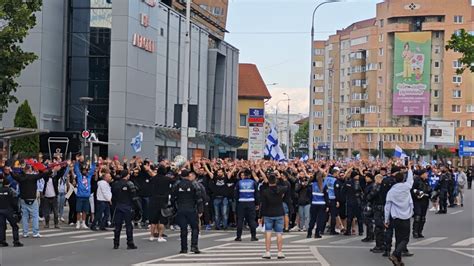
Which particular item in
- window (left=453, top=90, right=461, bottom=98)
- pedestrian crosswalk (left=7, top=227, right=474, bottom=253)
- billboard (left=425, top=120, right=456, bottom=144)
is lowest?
pedestrian crosswalk (left=7, top=227, right=474, bottom=253)

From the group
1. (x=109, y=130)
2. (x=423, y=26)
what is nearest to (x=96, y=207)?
(x=109, y=130)

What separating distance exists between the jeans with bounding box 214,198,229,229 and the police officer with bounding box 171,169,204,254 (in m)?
6.69

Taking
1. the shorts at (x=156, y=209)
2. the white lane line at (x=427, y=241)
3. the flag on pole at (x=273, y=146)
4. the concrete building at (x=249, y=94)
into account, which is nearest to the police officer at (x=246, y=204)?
the shorts at (x=156, y=209)

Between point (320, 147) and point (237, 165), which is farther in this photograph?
point (320, 147)

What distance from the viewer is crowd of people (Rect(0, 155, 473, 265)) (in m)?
17.6

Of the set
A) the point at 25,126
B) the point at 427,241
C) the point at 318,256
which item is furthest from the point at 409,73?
the point at 318,256

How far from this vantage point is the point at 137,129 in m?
52.1

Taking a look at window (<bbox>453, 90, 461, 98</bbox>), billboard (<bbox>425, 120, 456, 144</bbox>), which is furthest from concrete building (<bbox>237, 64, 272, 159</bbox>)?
window (<bbox>453, 90, 461, 98</bbox>)

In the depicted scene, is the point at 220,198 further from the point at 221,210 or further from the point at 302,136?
the point at 302,136

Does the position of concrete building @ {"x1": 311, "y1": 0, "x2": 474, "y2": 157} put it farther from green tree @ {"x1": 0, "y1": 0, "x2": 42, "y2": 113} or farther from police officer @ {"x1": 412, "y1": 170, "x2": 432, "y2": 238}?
police officer @ {"x1": 412, "y1": 170, "x2": 432, "y2": 238}

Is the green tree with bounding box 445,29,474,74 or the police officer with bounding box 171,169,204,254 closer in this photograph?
the police officer with bounding box 171,169,204,254

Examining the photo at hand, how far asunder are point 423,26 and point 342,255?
96.8 meters

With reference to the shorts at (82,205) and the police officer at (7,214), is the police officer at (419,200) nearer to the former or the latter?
the shorts at (82,205)

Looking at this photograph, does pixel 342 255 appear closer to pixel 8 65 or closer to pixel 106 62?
pixel 8 65
